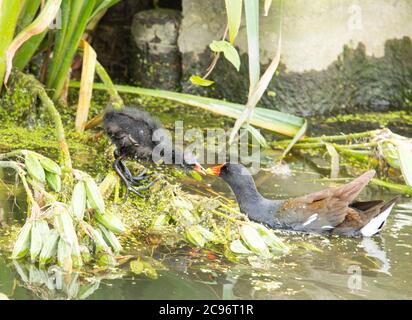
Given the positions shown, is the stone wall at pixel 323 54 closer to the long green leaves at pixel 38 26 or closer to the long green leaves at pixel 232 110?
the long green leaves at pixel 232 110

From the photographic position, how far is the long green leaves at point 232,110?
6.25 m

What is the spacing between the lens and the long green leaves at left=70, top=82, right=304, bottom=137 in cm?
625

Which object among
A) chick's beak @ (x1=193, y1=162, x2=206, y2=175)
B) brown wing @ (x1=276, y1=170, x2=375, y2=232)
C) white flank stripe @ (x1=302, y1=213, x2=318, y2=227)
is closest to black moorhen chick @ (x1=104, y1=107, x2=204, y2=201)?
chick's beak @ (x1=193, y1=162, x2=206, y2=175)

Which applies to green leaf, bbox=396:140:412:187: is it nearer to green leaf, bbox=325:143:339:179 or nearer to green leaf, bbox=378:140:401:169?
green leaf, bbox=378:140:401:169

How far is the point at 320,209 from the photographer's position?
514cm

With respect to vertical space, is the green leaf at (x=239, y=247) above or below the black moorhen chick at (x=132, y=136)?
below

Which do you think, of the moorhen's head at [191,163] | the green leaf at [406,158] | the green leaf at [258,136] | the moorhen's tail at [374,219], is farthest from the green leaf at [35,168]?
the green leaf at [406,158]

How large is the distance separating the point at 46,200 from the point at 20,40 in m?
1.02

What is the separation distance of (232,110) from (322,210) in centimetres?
137

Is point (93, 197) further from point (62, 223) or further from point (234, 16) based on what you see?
point (234, 16)

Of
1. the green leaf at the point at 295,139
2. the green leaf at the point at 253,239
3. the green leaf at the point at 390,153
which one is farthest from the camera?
the green leaf at the point at 295,139

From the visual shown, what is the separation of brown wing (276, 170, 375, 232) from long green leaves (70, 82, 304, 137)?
1178 mm

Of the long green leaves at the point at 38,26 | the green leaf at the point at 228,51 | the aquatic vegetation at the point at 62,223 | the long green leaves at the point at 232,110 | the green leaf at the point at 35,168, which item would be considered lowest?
the aquatic vegetation at the point at 62,223

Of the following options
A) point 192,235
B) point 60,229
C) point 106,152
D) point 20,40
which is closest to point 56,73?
point 106,152
